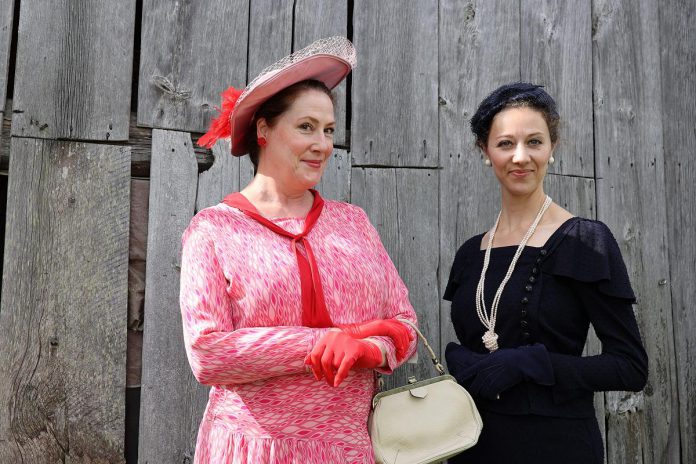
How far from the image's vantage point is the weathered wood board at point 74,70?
2.33 meters

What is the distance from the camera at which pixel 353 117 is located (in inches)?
107

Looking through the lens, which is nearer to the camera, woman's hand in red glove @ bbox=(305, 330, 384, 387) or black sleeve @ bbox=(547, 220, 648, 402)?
woman's hand in red glove @ bbox=(305, 330, 384, 387)

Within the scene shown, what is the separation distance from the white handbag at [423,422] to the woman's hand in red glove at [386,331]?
0.07 meters

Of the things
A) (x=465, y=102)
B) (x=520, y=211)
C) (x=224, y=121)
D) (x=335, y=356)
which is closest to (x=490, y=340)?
(x=520, y=211)

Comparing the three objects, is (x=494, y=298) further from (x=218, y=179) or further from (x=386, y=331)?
(x=218, y=179)

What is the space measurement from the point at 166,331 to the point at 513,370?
1.35 meters

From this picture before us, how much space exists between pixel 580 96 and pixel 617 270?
4.61 feet

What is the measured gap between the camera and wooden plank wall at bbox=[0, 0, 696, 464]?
2.31 m

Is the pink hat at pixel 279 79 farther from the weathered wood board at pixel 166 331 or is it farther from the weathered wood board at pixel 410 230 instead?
the weathered wood board at pixel 410 230

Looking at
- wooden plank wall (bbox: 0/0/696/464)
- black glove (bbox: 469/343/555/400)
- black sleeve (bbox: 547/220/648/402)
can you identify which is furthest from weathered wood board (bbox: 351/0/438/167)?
black glove (bbox: 469/343/555/400)

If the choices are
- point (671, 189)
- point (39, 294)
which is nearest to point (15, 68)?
point (39, 294)

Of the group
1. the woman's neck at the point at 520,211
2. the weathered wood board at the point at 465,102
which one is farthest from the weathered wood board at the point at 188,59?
the woman's neck at the point at 520,211

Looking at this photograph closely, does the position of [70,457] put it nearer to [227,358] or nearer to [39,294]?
[39,294]

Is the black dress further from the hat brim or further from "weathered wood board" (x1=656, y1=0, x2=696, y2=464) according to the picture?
"weathered wood board" (x1=656, y1=0, x2=696, y2=464)
